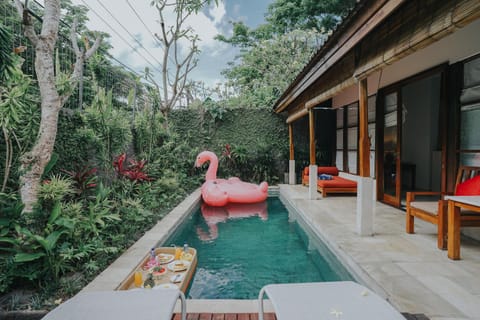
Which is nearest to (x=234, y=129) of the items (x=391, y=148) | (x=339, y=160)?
(x=339, y=160)

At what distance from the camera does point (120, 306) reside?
152cm

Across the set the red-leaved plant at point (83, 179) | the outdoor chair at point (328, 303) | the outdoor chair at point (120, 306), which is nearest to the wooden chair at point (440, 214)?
the outdoor chair at point (328, 303)

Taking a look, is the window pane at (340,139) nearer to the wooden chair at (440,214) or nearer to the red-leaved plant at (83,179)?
the wooden chair at (440,214)

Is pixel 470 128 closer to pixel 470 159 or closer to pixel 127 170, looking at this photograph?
pixel 470 159

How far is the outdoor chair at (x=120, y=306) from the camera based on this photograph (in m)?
1.42

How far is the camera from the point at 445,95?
427 centimetres

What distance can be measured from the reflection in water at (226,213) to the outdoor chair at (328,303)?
11.4 feet

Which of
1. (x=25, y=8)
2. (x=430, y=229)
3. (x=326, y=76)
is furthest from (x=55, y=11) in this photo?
(x=430, y=229)

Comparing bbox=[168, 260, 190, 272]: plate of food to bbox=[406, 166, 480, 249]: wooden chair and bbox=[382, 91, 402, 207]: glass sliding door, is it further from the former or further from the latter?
bbox=[382, 91, 402, 207]: glass sliding door

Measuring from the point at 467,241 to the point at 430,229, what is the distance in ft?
1.81

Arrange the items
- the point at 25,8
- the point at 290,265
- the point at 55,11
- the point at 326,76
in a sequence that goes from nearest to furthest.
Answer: the point at 25,8, the point at 55,11, the point at 290,265, the point at 326,76

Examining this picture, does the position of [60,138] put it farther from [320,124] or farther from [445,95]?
[320,124]

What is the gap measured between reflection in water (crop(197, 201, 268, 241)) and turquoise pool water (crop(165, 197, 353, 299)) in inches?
0.8

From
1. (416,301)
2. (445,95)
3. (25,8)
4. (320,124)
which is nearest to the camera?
(416,301)
